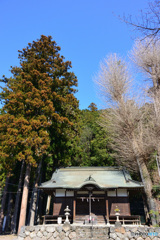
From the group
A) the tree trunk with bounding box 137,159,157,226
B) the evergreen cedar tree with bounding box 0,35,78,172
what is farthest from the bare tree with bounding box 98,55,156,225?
the evergreen cedar tree with bounding box 0,35,78,172

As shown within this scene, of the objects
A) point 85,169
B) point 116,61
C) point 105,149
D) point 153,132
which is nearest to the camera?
point 153,132

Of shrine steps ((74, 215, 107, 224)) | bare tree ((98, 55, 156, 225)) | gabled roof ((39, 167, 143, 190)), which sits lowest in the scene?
shrine steps ((74, 215, 107, 224))

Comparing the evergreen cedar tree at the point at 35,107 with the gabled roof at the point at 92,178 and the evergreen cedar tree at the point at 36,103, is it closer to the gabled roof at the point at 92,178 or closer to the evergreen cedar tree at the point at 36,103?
the evergreen cedar tree at the point at 36,103

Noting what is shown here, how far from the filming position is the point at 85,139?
2020cm

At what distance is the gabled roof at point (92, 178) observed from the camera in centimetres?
1088

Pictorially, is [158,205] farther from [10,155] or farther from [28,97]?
[28,97]

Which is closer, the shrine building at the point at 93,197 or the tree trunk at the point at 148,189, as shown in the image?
the tree trunk at the point at 148,189

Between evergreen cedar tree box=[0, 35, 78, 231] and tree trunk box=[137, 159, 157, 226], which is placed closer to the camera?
tree trunk box=[137, 159, 157, 226]

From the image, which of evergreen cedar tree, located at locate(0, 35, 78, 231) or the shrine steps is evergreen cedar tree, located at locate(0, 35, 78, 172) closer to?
evergreen cedar tree, located at locate(0, 35, 78, 231)

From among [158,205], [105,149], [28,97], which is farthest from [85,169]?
[28,97]

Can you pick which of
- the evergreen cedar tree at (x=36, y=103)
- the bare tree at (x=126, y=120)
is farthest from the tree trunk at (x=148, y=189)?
the evergreen cedar tree at (x=36, y=103)

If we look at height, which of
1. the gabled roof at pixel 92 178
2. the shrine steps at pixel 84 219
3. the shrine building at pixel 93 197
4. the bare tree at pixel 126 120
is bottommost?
the shrine steps at pixel 84 219

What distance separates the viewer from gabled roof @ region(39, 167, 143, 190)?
1088 cm

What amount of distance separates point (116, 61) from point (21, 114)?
8.15m
